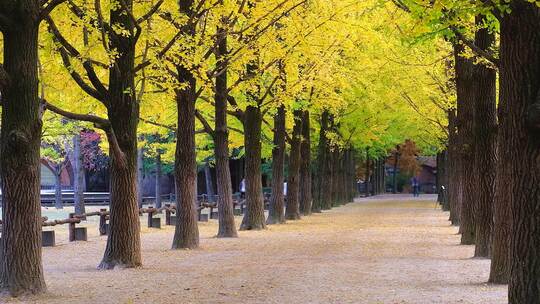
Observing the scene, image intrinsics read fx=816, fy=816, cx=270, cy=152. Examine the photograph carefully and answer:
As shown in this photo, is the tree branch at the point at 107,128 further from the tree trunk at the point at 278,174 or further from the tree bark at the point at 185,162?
the tree trunk at the point at 278,174

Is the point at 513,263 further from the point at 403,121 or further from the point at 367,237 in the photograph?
the point at 403,121

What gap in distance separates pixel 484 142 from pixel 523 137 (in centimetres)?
688

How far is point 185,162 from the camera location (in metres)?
18.8

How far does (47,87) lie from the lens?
16.5 m

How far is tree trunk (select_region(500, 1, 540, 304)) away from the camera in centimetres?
755

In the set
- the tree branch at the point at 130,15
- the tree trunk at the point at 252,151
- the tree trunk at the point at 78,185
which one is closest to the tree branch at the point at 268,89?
the tree trunk at the point at 252,151

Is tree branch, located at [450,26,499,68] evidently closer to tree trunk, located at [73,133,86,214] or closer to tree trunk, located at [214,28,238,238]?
tree trunk, located at [214,28,238,238]

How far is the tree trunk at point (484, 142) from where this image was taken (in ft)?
45.6

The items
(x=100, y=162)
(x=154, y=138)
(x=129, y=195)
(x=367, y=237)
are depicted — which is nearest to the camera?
(x=129, y=195)

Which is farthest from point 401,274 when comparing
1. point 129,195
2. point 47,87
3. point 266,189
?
point 266,189

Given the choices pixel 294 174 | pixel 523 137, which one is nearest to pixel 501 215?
pixel 523 137

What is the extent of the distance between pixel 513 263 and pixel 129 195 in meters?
8.33

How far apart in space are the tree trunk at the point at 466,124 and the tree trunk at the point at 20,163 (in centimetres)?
988

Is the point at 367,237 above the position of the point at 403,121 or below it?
below
